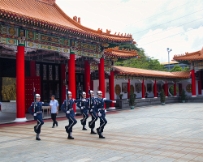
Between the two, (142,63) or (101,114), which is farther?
(142,63)

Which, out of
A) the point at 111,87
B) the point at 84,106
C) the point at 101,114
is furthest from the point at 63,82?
the point at 101,114

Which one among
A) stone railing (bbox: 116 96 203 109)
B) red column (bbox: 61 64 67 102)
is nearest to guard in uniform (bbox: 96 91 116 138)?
red column (bbox: 61 64 67 102)

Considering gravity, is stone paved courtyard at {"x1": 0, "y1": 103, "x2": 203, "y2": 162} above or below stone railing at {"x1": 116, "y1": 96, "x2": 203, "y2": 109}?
below

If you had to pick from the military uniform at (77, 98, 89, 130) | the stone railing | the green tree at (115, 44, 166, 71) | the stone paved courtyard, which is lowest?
the stone paved courtyard

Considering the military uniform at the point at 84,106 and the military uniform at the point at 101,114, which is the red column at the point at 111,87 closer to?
the military uniform at the point at 84,106

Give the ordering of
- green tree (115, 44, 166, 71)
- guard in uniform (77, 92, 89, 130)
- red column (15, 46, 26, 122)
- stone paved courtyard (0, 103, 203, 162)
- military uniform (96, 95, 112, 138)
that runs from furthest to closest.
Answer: green tree (115, 44, 166, 71), red column (15, 46, 26, 122), guard in uniform (77, 92, 89, 130), military uniform (96, 95, 112, 138), stone paved courtyard (0, 103, 203, 162)

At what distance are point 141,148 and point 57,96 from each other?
1381 cm

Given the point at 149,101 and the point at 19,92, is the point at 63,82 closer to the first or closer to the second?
the point at 19,92

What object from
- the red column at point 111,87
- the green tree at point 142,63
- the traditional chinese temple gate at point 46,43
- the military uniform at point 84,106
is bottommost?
the military uniform at point 84,106

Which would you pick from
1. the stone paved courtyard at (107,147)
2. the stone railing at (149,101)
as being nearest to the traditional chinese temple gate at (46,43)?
the stone railing at (149,101)

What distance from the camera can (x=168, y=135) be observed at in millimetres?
8547

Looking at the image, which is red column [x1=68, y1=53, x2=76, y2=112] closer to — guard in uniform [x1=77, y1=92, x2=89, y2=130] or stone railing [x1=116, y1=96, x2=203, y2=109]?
guard in uniform [x1=77, y1=92, x2=89, y2=130]

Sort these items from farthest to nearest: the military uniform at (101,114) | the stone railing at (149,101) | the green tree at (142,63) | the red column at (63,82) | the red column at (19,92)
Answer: the green tree at (142,63) → the stone railing at (149,101) → the red column at (63,82) → the red column at (19,92) → the military uniform at (101,114)

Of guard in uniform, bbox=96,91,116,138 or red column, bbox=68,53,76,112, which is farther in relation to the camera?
red column, bbox=68,53,76,112
